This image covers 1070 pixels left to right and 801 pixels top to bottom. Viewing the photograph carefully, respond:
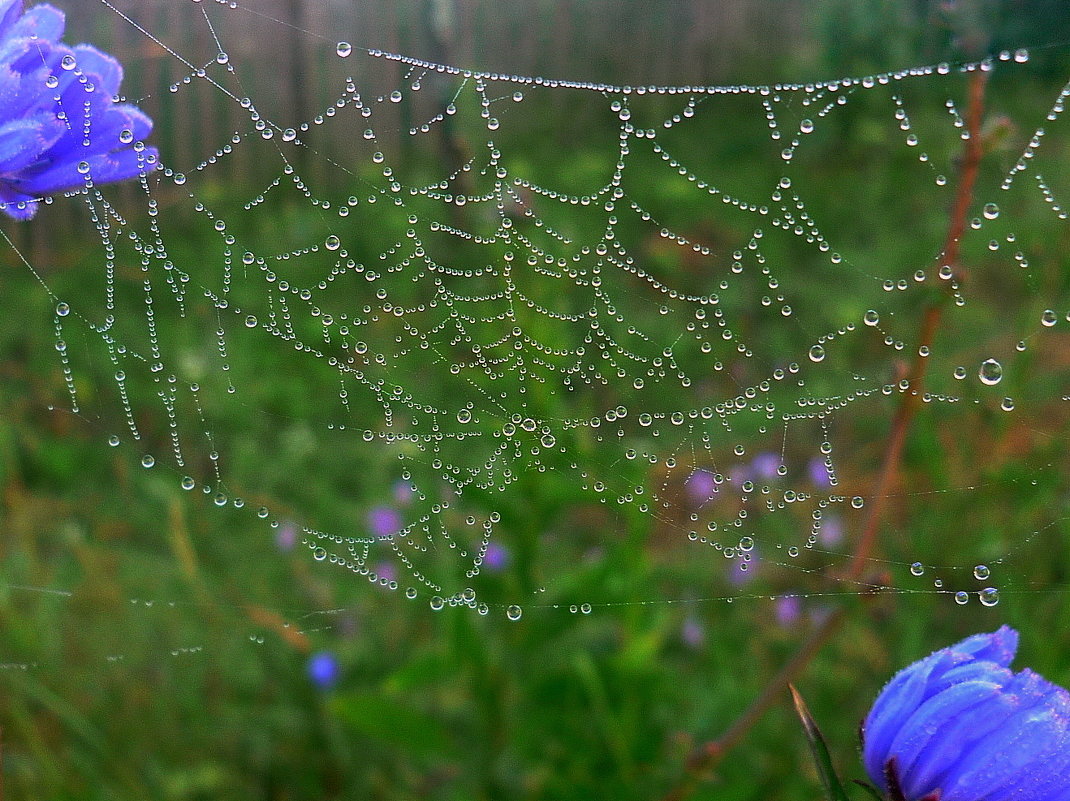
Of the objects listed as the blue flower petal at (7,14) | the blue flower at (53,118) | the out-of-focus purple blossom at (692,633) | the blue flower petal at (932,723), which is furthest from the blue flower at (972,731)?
the out-of-focus purple blossom at (692,633)

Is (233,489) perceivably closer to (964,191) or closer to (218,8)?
(964,191)

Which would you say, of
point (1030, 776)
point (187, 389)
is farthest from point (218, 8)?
point (1030, 776)

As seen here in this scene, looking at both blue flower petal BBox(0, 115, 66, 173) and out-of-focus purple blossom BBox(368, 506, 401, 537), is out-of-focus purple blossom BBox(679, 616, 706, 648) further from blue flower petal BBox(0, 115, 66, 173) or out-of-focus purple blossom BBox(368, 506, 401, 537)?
blue flower petal BBox(0, 115, 66, 173)

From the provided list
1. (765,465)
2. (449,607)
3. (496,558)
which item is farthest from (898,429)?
(765,465)

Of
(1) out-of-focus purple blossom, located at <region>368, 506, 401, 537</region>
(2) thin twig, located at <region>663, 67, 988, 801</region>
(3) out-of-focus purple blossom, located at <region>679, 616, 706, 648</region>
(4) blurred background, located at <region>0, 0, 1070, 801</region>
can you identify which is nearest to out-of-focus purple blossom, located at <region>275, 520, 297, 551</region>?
(4) blurred background, located at <region>0, 0, 1070, 801</region>

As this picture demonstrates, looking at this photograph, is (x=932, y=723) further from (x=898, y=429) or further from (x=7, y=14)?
(x=7, y=14)

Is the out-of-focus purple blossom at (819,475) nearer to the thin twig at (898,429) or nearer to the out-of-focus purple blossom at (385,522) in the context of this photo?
the out-of-focus purple blossom at (385,522)

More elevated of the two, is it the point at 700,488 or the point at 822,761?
the point at 700,488
